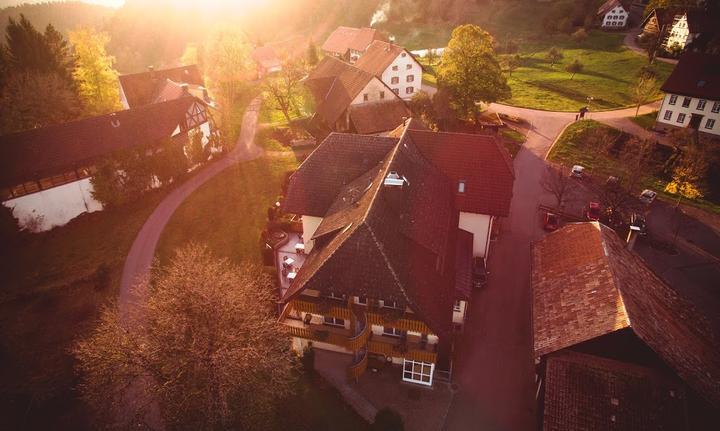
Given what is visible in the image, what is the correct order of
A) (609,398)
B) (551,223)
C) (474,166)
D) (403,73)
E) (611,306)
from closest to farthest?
1. (609,398)
2. (611,306)
3. (474,166)
4. (551,223)
5. (403,73)

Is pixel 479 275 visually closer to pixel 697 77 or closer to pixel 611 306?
pixel 611 306

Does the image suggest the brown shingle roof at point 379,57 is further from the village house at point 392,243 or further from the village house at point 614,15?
the village house at point 614,15

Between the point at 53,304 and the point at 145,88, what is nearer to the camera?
the point at 53,304

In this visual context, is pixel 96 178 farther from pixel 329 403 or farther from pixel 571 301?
pixel 571 301

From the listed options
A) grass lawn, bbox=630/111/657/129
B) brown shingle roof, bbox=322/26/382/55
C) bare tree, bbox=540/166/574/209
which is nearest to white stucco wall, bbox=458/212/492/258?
bare tree, bbox=540/166/574/209

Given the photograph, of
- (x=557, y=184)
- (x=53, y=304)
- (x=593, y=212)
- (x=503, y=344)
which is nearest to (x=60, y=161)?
(x=53, y=304)

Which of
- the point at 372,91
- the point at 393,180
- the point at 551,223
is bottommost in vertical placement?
the point at 551,223

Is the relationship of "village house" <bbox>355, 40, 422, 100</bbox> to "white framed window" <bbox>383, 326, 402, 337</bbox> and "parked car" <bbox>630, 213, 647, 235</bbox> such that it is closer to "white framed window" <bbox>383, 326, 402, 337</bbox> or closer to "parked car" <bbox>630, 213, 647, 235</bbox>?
"parked car" <bbox>630, 213, 647, 235</bbox>
